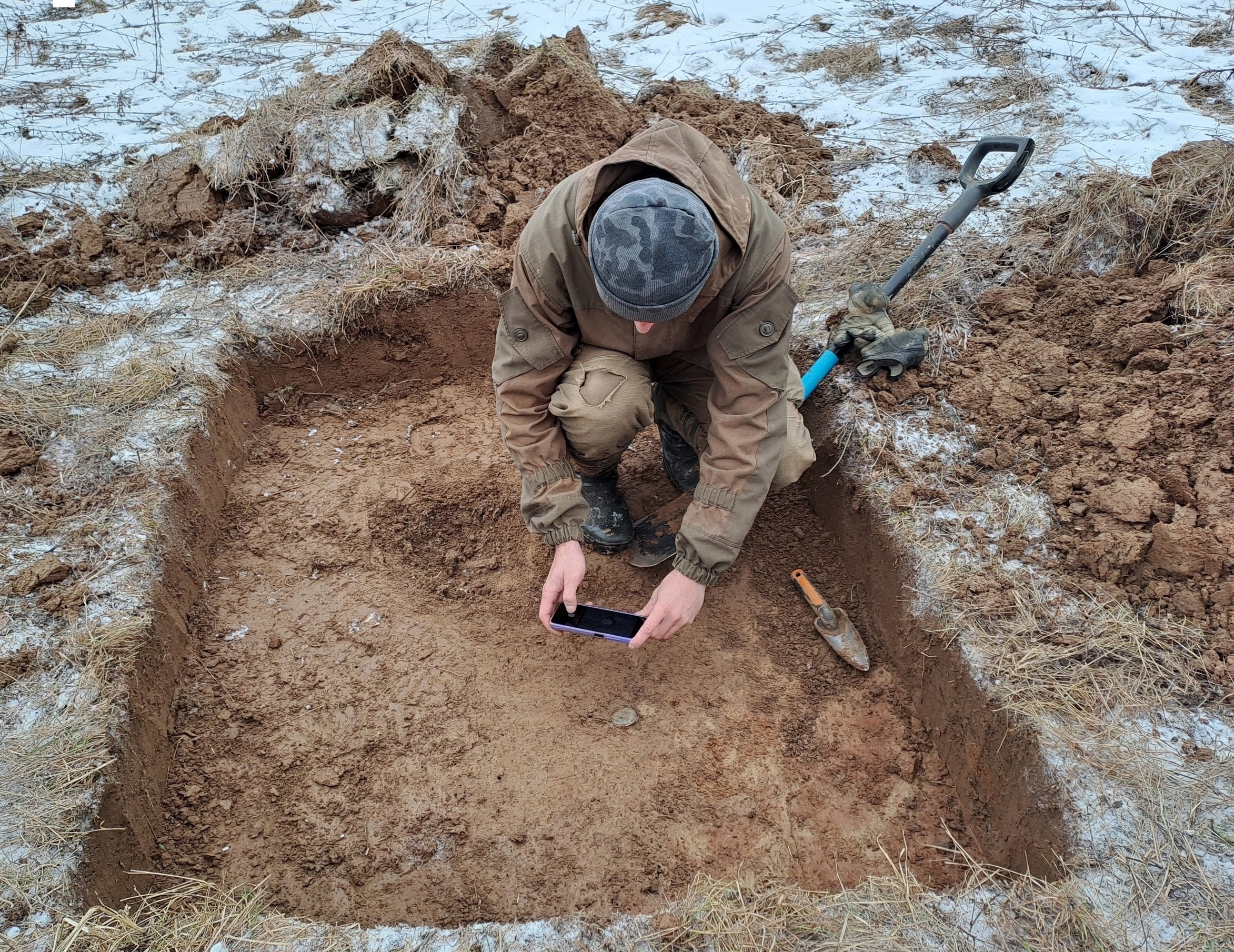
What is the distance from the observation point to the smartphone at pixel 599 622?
2033 mm

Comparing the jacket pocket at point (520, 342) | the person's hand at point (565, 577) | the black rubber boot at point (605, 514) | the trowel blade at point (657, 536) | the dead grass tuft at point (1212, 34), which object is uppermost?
the dead grass tuft at point (1212, 34)

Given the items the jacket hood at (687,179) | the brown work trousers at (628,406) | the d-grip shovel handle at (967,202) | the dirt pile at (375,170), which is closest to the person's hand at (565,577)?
the brown work trousers at (628,406)

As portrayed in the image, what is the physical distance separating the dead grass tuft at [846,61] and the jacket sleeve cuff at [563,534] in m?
3.34

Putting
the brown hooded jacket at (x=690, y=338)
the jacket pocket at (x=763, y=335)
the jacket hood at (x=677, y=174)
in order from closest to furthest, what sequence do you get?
the jacket hood at (x=677, y=174), the brown hooded jacket at (x=690, y=338), the jacket pocket at (x=763, y=335)

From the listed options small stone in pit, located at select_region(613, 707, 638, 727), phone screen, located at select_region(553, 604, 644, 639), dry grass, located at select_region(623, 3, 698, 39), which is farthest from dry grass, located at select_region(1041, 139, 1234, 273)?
dry grass, located at select_region(623, 3, 698, 39)

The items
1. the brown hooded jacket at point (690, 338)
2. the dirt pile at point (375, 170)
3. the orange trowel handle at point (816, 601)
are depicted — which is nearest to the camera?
the brown hooded jacket at point (690, 338)

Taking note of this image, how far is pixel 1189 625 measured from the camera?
197 cm

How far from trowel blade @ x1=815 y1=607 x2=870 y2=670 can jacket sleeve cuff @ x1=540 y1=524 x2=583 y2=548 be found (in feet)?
2.97

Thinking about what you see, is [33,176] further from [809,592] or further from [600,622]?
[809,592]

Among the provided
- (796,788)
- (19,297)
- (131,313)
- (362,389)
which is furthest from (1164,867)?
(19,297)

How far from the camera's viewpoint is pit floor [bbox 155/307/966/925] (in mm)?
1979

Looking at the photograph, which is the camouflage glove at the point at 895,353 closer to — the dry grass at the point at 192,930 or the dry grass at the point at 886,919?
the dry grass at the point at 886,919

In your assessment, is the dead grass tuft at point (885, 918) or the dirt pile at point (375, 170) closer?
the dead grass tuft at point (885, 918)

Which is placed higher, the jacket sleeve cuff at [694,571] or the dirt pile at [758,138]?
the dirt pile at [758,138]
